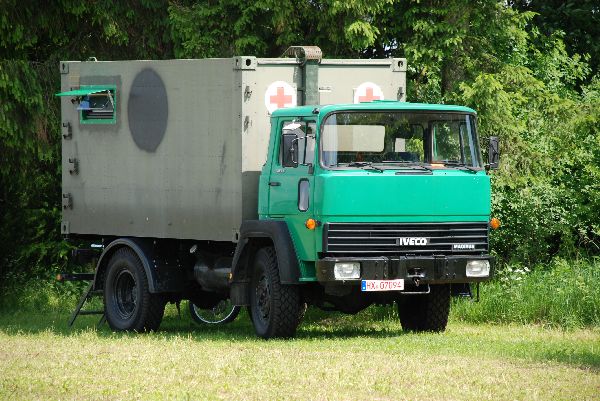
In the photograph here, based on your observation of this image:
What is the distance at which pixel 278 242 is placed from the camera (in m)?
15.6

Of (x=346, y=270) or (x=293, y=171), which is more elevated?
(x=293, y=171)

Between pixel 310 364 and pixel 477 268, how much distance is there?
314cm

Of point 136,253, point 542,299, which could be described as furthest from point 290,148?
point 542,299

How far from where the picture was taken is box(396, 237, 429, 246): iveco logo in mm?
15421

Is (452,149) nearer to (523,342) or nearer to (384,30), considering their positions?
(523,342)

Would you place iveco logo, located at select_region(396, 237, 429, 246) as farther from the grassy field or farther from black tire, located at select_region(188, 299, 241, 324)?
black tire, located at select_region(188, 299, 241, 324)

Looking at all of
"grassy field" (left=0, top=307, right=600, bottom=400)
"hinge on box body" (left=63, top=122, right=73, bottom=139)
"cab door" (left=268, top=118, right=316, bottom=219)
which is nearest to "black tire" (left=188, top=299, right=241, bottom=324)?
"grassy field" (left=0, top=307, right=600, bottom=400)

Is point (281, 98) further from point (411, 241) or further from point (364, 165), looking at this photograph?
point (411, 241)

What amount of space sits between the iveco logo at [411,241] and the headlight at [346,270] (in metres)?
0.56

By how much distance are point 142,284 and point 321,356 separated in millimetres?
4334

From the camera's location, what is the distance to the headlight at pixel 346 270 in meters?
15.1

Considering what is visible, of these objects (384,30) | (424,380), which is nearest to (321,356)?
(424,380)

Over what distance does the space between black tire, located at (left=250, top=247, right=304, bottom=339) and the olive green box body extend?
489 mm

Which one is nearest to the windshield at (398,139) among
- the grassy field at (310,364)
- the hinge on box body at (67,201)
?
the grassy field at (310,364)
